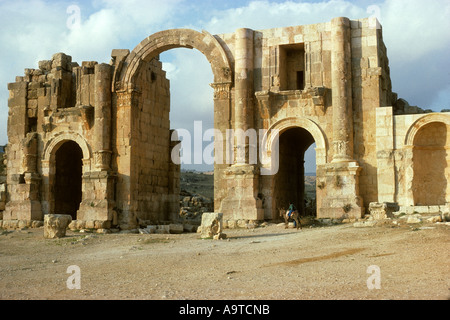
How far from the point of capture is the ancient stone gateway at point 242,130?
16.4 metres

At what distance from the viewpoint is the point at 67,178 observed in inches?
866

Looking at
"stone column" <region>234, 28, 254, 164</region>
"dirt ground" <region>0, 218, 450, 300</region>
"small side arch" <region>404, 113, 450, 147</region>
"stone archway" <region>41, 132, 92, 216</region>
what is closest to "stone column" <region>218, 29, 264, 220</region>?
"stone column" <region>234, 28, 254, 164</region>

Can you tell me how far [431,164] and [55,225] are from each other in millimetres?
10721

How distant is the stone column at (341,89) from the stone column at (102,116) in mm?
7703

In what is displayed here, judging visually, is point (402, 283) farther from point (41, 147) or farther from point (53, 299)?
point (41, 147)

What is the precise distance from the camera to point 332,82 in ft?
55.4

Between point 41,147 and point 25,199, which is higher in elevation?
point 41,147

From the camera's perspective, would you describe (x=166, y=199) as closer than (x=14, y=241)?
No

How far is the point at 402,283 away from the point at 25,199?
15.9 m

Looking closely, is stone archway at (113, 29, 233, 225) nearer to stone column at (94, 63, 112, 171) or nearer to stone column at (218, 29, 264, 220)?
stone column at (94, 63, 112, 171)

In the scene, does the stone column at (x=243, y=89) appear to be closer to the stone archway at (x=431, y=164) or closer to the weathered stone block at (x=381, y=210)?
the weathered stone block at (x=381, y=210)

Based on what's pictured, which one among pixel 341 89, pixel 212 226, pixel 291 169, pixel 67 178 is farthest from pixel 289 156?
pixel 67 178

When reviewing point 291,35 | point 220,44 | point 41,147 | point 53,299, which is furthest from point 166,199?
point 53,299

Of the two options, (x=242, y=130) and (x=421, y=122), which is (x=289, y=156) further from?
(x=421, y=122)
